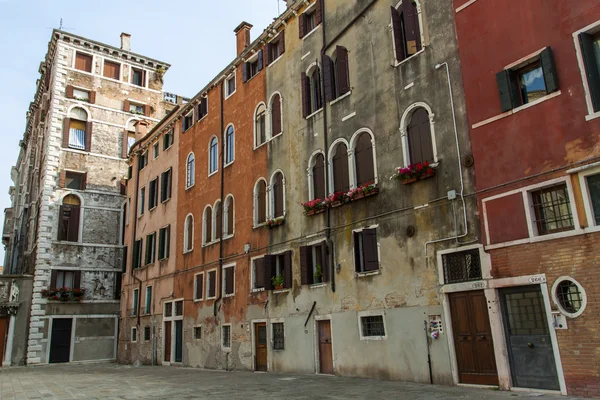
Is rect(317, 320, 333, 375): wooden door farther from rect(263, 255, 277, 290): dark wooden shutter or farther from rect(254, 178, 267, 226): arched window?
rect(254, 178, 267, 226): arched window

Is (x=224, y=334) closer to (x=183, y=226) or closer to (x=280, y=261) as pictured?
(x=280, y=261)

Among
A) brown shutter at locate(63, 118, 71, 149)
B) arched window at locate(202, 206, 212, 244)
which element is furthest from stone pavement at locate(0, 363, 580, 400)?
brown shutter at locate(63, 118, 71, 149)

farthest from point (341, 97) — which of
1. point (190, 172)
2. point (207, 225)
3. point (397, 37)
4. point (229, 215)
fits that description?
point (190, 172)

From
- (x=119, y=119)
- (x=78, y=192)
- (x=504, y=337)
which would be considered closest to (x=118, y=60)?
(x=119, y=119)

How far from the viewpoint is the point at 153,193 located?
30234 mm

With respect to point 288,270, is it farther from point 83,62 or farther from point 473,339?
point 83,62

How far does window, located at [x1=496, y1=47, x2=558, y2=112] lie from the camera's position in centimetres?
1052

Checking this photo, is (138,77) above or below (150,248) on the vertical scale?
above

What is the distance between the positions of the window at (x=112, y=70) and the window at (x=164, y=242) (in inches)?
585

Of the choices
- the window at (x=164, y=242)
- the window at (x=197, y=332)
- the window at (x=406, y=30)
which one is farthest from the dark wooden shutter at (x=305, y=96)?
the window at (x=164, y=242)

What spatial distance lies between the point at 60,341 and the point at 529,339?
28464 mm

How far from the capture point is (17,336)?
29312 mm

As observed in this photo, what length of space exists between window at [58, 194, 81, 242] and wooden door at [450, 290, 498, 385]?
27.5m

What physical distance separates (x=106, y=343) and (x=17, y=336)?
5081 mm
